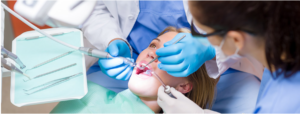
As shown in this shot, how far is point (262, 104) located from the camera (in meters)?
1.01

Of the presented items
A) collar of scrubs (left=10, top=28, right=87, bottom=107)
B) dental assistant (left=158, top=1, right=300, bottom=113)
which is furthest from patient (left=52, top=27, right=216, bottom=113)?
dental assistant (left=158, top=1, right=300, bottom=113)

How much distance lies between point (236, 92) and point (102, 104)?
822 mm

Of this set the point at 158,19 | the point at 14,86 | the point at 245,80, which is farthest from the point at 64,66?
the point at 245,80

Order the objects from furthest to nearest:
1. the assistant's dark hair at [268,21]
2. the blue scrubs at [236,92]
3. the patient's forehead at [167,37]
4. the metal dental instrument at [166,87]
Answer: the blue scrubs at [236,92], the patient's forehead at [167,37], the metal dental instrument at [166,87], the assistant's dark hair at [268,21]

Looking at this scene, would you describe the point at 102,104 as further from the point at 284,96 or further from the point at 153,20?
the point at 284,96

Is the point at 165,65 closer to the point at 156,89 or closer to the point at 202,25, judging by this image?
the point at 156,89

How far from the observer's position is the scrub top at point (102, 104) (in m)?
1.29

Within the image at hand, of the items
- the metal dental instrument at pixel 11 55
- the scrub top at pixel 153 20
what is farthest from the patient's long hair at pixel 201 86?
the metal dental instrument at pixel 11 55

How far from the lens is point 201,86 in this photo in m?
1.38

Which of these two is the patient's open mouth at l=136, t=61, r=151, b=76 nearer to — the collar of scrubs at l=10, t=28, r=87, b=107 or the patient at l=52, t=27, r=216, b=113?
the patient at l=52, t=27, r=216, b=113

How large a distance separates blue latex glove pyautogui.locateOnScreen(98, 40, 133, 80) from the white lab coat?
0.12 meters

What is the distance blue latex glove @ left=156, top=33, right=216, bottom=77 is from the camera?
116cm

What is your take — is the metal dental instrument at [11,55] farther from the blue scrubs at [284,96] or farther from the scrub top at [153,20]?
the blue scrubs at [284,96]

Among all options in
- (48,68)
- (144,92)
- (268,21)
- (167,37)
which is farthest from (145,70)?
(268,21)
